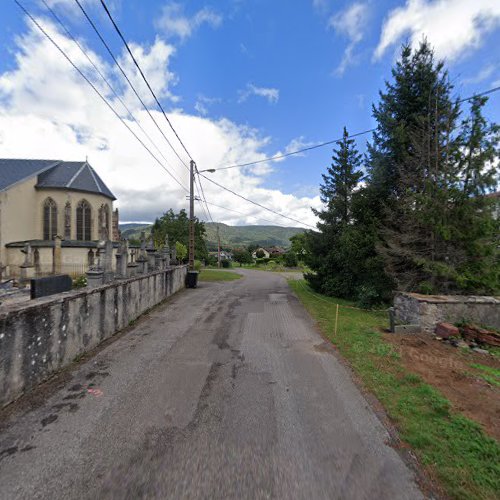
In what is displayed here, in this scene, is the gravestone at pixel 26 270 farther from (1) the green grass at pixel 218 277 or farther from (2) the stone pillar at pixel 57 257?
(1) the green grass at pixel 218 277

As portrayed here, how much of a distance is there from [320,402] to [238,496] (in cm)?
193

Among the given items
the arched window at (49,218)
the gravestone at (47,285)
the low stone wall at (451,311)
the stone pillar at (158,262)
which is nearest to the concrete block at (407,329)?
the low stone wall at (451,311)

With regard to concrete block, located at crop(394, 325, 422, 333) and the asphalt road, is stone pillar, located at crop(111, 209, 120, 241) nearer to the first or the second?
the asphalt road

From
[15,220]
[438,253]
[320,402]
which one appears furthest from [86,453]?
[15,220]

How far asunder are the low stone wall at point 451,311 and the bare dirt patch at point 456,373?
0.65 m

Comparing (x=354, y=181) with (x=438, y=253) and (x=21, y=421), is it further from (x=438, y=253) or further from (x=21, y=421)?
(x=21, y=421)

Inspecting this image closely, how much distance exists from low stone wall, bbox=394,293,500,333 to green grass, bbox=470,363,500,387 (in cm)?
232

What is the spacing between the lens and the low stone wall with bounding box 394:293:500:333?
7.70 m

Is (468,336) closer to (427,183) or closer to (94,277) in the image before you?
(427,183)

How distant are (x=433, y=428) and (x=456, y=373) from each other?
85.6 inches

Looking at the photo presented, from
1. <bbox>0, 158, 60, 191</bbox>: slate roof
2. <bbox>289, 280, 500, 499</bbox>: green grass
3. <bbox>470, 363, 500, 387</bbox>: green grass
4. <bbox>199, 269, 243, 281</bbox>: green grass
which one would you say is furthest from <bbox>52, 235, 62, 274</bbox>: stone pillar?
<bbox>470, 363, 500, 387</bbox>: green grass

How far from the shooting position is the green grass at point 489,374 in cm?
451

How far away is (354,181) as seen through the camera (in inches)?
651

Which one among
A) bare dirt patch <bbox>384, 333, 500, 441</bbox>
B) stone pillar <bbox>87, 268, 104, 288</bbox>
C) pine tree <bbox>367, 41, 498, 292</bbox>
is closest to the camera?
bare dirt patch <bbox>384, 333, 500, 441</bbox>
